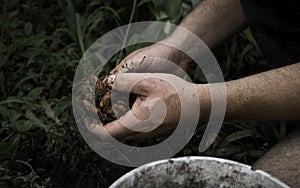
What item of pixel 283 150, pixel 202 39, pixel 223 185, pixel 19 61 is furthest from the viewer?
pixel 19 61

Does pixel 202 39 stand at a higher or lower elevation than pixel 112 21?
higher

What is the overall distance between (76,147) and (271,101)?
0.59 metres

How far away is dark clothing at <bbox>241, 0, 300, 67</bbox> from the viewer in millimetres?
1418

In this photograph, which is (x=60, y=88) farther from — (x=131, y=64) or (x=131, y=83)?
(x=131, y=83)

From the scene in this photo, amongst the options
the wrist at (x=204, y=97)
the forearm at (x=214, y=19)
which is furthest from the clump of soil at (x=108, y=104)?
the forearm at (x=214, y=19)

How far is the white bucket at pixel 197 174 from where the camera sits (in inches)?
45.8

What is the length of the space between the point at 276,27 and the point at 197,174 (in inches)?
18.8

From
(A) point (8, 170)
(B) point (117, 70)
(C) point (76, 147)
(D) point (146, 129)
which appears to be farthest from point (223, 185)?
(A) point (8, 170)

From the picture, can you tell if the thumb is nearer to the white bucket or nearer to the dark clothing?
the white bucket

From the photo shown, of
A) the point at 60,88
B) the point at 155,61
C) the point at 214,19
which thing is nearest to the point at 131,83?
the point at 155,61

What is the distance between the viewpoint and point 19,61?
2.03m

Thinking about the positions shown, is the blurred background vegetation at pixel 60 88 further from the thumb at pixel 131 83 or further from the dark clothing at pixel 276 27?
the thumb at pixel 131 83

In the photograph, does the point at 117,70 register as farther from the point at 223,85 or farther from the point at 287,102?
the point at 287,102

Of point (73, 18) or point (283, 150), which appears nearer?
point (283, 150)
